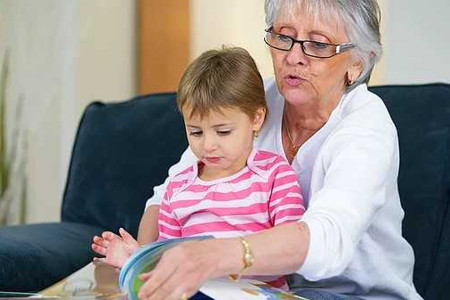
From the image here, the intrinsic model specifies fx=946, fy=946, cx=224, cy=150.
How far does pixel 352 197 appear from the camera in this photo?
159 cm

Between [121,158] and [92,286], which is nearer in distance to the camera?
[92,286]

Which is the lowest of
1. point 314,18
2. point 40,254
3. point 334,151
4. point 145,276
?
point 40,254

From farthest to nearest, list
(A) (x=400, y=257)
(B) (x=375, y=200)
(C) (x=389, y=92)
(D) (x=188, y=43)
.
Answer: (D) (x=188, y=43) < (C) (x=389, y=92) < (A) (x=400, y=257) < (B) (x=375, y=200)

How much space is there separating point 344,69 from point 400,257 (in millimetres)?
395

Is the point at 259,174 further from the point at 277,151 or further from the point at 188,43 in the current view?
the point at 188,43

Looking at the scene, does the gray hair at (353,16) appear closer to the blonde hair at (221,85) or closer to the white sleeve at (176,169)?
the blonde hair at (221,85)

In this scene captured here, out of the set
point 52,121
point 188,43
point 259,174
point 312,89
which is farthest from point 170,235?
point 188,43

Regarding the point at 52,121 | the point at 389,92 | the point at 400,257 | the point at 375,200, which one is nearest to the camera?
the point at 375,200

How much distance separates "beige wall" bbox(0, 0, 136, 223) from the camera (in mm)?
3951

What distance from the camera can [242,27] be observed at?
165 inches

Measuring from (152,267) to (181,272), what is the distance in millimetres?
83

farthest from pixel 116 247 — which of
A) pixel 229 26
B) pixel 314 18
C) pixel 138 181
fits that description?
pixel 229 26

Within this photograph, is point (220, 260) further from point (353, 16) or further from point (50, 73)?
point (50, 73)

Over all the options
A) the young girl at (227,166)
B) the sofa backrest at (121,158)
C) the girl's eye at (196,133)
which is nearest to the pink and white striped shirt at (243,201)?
the young girl at (227,166)
